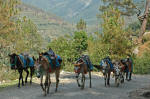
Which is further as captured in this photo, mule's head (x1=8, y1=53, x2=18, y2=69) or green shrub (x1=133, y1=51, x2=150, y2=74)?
green shrub (x1=133, y1=51, x2=150, y2=74)

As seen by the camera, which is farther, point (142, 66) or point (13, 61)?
point (142, 66)

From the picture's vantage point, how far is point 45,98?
1190 cm

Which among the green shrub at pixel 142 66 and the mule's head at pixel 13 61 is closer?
the mule's head at pixel 13 61

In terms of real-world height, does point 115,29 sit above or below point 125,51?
above

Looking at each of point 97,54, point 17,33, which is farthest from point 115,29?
point 17,33

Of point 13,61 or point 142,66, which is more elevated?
point 13,61

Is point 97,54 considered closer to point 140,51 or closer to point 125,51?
point 125,51

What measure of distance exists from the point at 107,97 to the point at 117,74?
16.6 feet

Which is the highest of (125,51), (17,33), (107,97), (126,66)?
(17,33)

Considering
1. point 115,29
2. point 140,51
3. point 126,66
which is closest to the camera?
point 126,66

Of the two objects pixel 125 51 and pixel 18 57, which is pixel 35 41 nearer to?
pixel 125 51

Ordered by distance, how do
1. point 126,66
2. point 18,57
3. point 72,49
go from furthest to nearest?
point 72,49 < point 126,66 < point 18,57

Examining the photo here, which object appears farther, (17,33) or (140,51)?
(140,51)

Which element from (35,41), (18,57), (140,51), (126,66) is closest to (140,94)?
(18,57)
